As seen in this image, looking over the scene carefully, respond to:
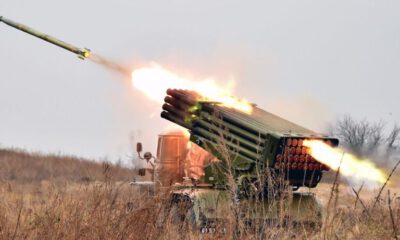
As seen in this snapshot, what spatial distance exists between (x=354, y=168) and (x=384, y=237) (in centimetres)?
705

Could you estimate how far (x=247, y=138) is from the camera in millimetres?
12547

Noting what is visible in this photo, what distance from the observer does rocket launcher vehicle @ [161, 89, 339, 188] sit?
12070 millimetres

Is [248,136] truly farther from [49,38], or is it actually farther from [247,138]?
[49,38]

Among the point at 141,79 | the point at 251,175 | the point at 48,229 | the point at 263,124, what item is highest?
the point at 141,79

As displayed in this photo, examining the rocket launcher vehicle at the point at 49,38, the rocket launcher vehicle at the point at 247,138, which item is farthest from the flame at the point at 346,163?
the rocket launcher vehicle at the point at 49,38

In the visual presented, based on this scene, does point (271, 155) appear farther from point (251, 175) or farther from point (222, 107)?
point (222, 107)

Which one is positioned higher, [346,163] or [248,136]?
[248,136]

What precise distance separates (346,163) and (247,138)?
1.88m

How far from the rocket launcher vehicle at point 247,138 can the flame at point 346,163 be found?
0.10 meters

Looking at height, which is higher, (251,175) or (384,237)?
(251,175)

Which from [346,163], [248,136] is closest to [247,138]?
[248,136]

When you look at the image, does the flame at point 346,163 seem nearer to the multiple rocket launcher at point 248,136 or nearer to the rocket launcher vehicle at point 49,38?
the multiple rocket launcher at point 248,136

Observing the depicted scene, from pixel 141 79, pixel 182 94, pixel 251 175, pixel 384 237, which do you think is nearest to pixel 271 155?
pixel 251 175

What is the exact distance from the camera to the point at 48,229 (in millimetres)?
6055
